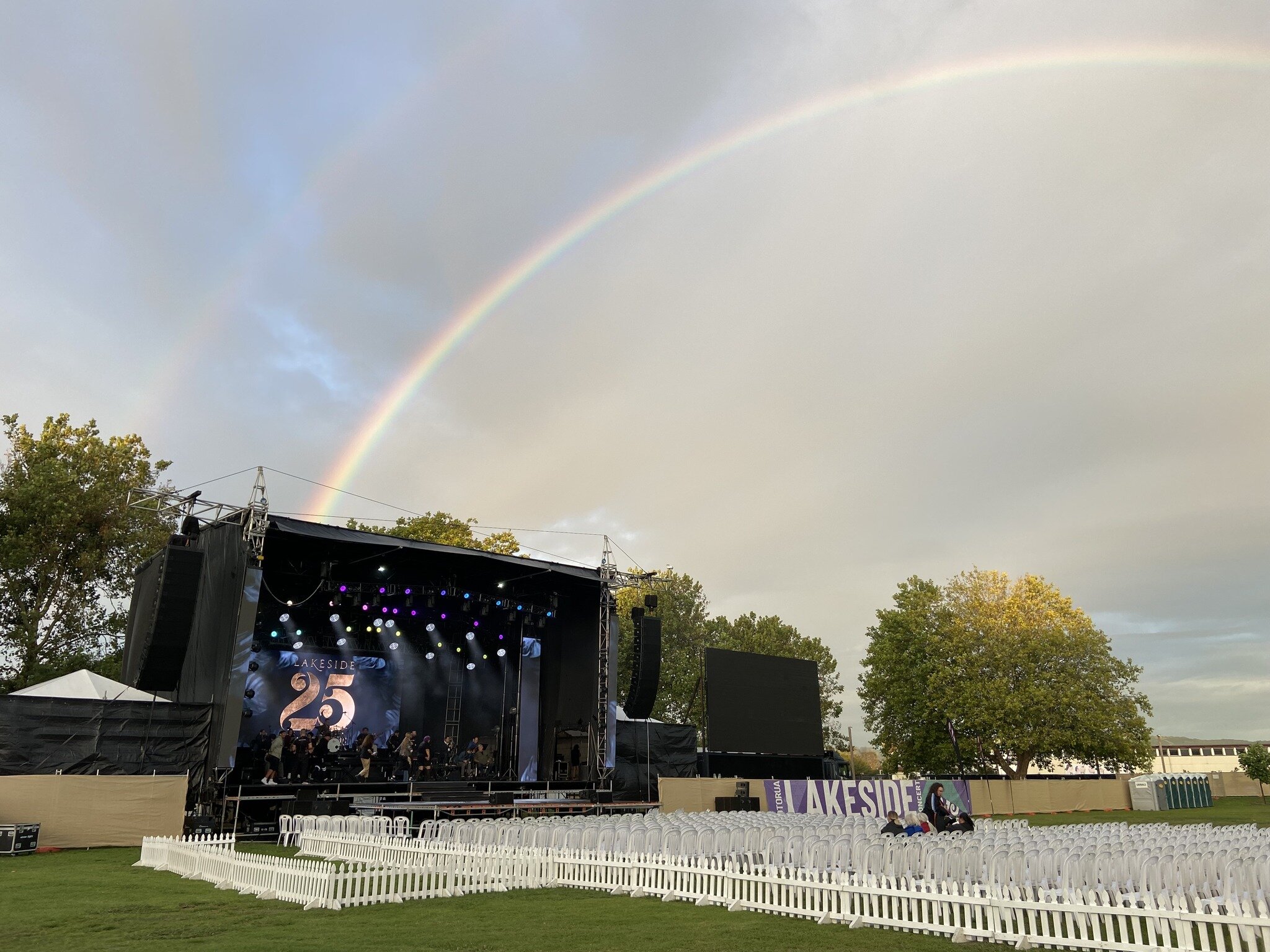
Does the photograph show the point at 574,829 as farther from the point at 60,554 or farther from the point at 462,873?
the point at 60,554

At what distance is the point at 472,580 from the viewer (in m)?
23.2

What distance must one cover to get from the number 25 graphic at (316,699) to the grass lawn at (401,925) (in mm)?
13125

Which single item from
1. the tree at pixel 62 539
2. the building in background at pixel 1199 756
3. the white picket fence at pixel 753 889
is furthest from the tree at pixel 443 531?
the building in background at pixel 1199 756

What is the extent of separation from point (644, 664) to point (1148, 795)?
73.7 ft

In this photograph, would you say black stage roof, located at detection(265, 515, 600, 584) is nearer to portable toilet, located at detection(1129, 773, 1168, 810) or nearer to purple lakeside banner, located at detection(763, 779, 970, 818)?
purple lakeside banner, located at detection(763, 779, 970, 818)

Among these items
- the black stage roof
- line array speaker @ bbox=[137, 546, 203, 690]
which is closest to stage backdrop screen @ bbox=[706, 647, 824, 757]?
the black stage roof

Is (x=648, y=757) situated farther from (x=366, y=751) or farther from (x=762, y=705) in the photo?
(x=366, y=751)

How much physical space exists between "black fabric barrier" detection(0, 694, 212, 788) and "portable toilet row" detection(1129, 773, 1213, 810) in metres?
32.5

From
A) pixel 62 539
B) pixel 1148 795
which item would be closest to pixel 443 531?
pixel 62 539

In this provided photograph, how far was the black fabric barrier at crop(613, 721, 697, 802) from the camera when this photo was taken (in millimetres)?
23000

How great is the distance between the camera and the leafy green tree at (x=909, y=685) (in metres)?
36.7

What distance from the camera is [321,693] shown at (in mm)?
23109

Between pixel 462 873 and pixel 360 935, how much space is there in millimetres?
2886

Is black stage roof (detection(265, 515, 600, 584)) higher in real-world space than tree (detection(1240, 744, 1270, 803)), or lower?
higher
